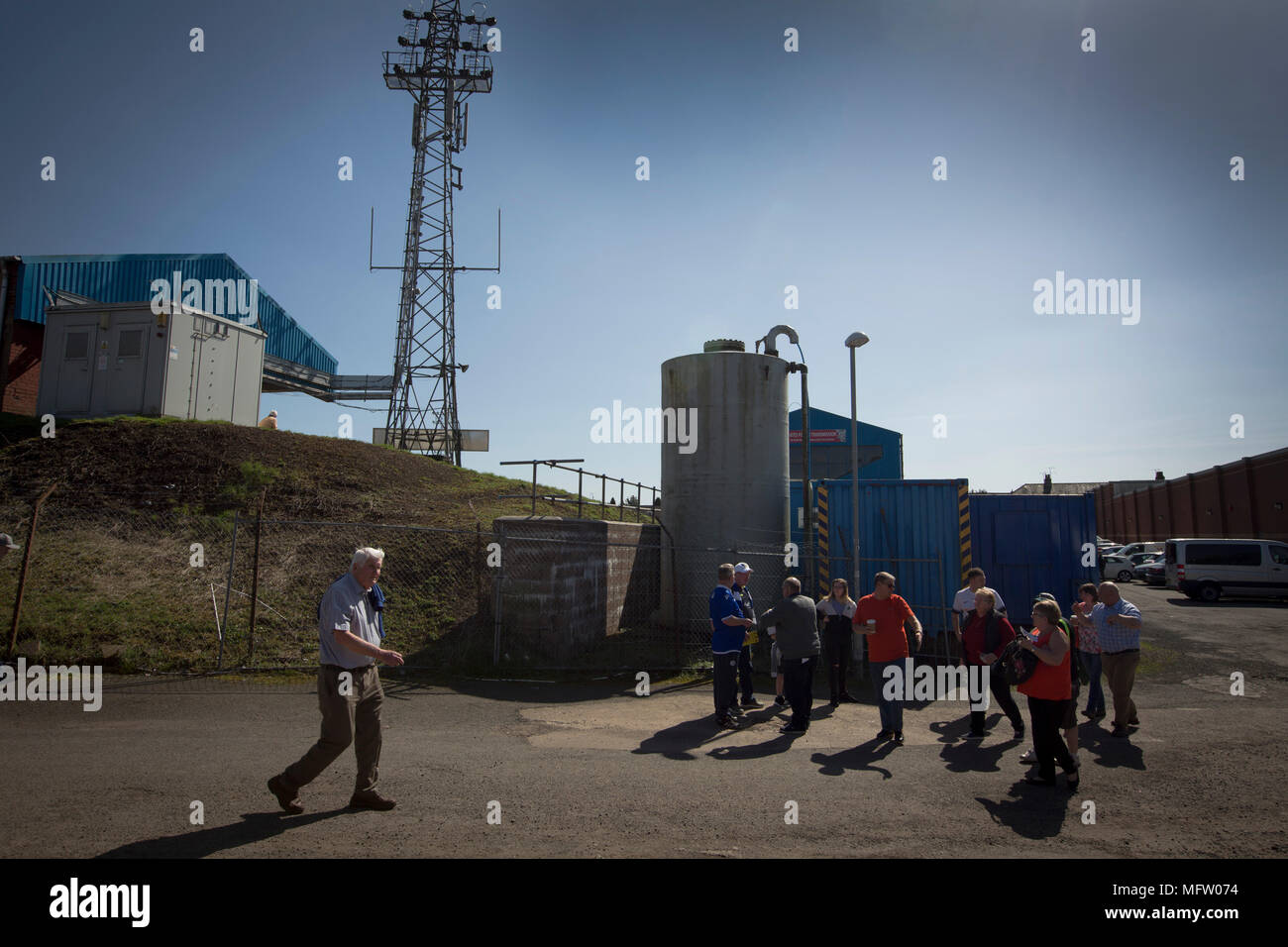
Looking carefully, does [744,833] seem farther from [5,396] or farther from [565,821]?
[5,396]

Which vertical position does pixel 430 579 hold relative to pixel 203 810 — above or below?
above

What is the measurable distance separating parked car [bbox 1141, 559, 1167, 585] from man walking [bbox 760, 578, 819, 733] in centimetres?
2833

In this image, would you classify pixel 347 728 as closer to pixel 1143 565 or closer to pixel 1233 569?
pixel 1233 569

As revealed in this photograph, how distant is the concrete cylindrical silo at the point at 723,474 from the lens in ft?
42.8

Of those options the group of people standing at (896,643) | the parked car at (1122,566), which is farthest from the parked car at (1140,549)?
the group of people standing at (896,643)

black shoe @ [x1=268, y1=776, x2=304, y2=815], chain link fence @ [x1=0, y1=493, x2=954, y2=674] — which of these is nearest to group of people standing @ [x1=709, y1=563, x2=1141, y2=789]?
chain link fence @ [x1=0, y1=493, x2=954, y2=674]

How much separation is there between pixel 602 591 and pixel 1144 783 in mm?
7982

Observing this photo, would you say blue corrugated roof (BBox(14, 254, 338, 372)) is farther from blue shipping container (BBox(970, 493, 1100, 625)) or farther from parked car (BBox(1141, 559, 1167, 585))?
parked car (BBox(1141, 559, 1167, 585))

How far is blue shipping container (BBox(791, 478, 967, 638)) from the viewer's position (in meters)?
13.5

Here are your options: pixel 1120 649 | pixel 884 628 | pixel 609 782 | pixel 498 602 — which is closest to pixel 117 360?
pixel 498 602

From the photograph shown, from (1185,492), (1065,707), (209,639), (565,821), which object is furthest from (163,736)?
(1185,492)

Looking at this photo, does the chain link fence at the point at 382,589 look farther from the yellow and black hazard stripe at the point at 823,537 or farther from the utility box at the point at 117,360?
the utility box at the point at 117,360

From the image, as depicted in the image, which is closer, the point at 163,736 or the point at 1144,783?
the point at 1144,783
